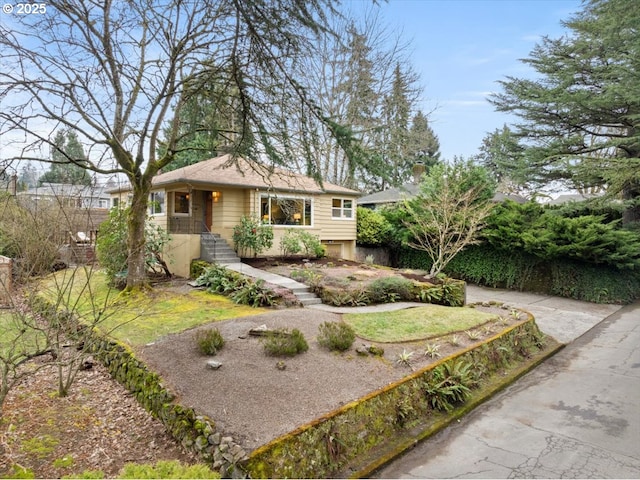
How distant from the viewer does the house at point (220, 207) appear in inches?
506

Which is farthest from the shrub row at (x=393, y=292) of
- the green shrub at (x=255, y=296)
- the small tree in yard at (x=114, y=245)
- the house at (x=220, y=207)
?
the small tree in yard at (x=114, y=245)

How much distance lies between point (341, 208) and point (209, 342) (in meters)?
12.5

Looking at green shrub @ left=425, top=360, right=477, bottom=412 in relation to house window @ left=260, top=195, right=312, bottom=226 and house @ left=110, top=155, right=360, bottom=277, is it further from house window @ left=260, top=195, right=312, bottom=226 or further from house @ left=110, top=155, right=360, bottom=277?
house window @ left=260, top=195, right=312, bottom=226

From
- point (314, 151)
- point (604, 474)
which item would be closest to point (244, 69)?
point (314, 151)

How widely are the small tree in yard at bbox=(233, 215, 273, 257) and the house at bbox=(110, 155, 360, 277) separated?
14.1 inches

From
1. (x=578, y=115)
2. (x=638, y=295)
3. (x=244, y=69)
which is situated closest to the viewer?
(x=244, y=69)

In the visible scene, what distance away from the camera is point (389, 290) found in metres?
9.88

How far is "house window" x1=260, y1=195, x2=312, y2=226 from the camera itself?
582 inches

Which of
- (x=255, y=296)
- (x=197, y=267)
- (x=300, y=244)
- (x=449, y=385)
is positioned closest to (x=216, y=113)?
(x=255, y=296)

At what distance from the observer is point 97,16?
25.8 ft

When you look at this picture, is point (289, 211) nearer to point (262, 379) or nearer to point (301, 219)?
point (301, 219)

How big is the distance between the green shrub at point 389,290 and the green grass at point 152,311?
2980 mm

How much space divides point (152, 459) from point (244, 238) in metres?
10.2

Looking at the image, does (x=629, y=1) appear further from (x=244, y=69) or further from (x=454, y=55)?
(x=244, y=69)
